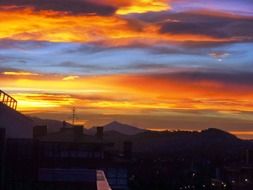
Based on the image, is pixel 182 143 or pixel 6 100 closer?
pixel 6 100

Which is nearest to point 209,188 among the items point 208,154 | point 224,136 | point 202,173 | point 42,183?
point 202,173

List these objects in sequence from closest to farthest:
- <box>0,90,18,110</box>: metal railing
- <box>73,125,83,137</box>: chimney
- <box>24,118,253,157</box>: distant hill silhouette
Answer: <box>0,90,18,110</box>: metal railing
<box>73,125,83,137</box>: chimney
<box>24,118,253,157</box>: distant hill silhouette

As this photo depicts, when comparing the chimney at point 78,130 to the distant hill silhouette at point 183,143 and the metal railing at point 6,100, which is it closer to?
the metal railing at point 6,100

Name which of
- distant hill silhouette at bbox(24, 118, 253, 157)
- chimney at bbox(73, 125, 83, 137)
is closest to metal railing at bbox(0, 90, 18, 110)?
chimney at bbox(73, 125, 83, 137)

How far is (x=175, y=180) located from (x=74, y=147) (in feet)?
54.4

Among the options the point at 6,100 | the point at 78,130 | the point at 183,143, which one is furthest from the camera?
the point at 183,143

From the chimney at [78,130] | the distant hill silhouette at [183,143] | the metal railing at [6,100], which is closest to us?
the metal railing at [6,100]

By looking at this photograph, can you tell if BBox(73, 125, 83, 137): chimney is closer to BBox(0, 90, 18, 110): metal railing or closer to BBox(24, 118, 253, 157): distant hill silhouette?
BBox(0, 90, 18, 110): metal railing

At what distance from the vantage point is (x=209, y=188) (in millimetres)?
50281

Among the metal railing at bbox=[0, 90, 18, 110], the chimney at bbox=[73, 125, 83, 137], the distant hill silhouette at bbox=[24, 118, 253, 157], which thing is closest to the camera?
the metal railing at bbox=[0, 90, 18, 110]

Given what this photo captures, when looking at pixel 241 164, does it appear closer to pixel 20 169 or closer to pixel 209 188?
pixel 209 188

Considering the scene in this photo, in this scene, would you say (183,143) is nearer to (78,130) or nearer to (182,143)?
(182,143)

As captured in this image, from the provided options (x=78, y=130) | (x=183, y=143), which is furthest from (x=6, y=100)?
(x=183, y=143)

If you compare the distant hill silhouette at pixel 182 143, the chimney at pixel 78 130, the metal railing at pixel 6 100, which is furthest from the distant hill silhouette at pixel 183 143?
the metal railing at pixel 6 100
